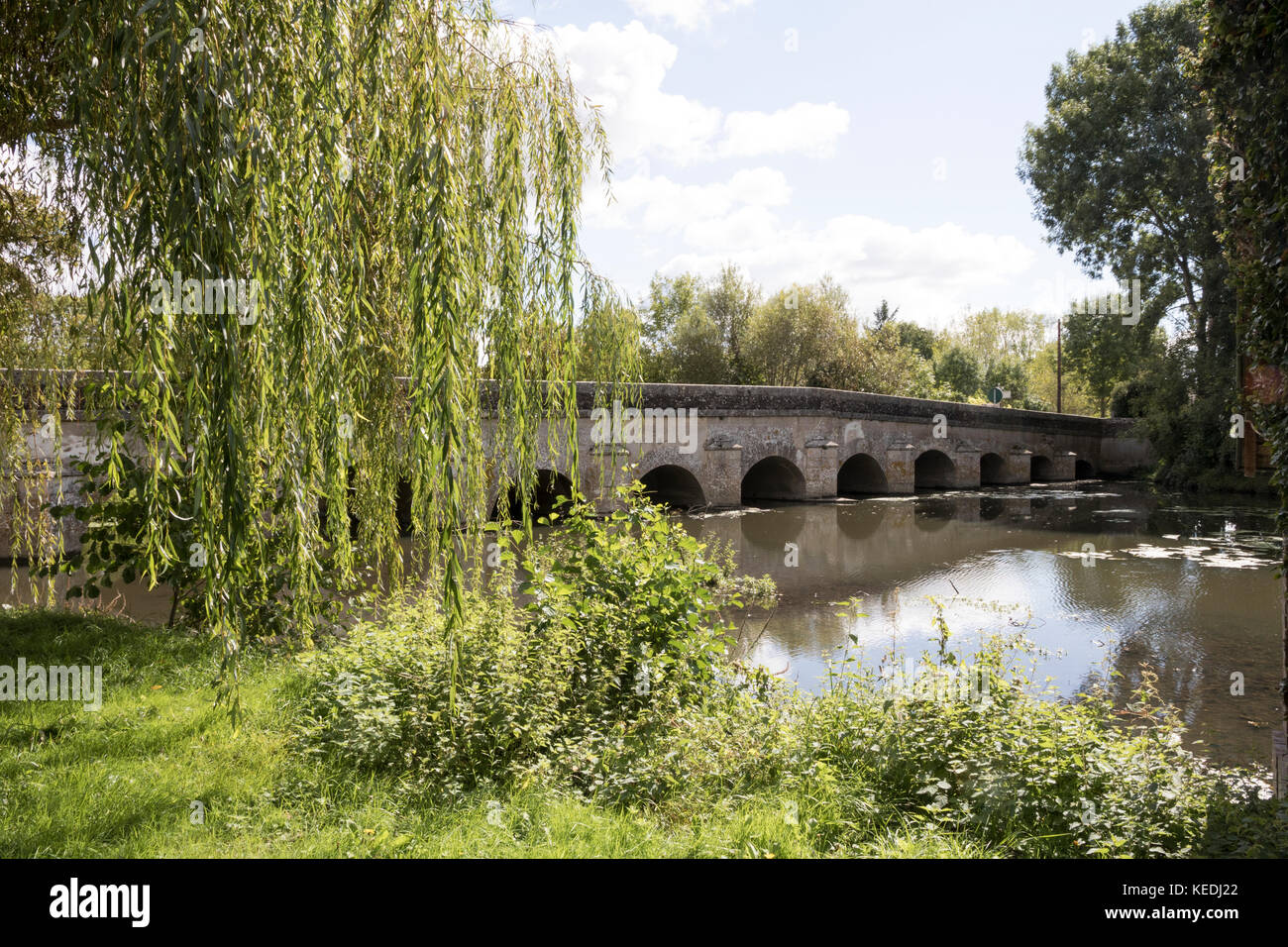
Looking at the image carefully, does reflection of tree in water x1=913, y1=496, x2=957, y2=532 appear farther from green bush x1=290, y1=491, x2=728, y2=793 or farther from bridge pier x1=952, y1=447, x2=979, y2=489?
green bush x1=290, y1=491, x2=728, y2=793

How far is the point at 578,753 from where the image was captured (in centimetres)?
402

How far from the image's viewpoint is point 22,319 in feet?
15.5

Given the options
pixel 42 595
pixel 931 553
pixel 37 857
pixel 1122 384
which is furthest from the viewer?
pixel 1122 384

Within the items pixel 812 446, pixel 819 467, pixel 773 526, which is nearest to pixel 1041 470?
pixel 819 467

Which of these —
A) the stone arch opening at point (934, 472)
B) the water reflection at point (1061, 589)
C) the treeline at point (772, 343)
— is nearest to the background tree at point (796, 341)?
the treeline at point (772, 343)

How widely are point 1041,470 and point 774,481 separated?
1440 cm

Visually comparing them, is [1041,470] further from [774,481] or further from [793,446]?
[793,446]

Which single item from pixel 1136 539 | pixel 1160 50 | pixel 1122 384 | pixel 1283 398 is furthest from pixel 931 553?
pixel 1122 384

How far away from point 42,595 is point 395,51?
25.9ft

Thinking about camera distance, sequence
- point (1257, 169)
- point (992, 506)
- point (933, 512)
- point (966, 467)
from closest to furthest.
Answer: point (1257, 169)
point (933, 512)
point (992, 506)
point (966, 467)

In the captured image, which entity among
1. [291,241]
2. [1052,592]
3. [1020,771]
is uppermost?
[291,241]

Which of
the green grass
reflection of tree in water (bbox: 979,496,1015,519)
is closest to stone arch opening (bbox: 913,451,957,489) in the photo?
reflection of tree in water (bbox: 979,496,1015,519)

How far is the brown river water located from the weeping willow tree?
339 centimetres

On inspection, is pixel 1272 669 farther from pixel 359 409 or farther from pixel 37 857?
pixel 37 857
